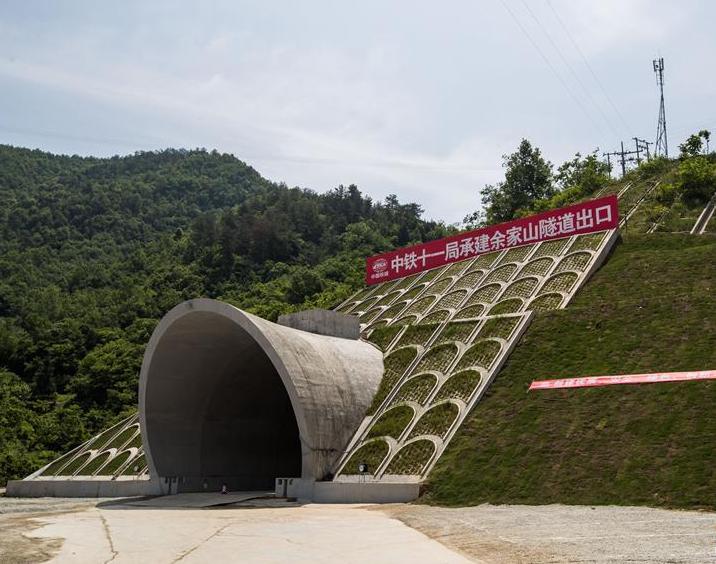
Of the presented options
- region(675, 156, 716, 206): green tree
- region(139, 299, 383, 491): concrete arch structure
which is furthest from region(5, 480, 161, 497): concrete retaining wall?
region(675, 156, 716, 206): green tree

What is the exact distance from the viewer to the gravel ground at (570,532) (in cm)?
1122

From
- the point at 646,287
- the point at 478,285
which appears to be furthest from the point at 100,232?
the point at 646,287

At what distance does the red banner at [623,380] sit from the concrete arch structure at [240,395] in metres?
6.43

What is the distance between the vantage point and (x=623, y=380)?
889 inches

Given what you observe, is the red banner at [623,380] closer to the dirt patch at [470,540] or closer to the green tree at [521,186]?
the dirt patch at [470,540]

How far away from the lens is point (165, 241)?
301 feet

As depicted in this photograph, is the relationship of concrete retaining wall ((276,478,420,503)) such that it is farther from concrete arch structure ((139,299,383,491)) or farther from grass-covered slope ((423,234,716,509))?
grass-covered slope ((423,234,716,509))

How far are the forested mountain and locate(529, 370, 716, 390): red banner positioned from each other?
28.0 m

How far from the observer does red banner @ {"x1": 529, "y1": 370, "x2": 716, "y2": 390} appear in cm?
2134

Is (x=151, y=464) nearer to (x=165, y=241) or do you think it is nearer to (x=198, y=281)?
(x=198, y=281)

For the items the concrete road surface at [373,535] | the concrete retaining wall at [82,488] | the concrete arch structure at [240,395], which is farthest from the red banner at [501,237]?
the concrete road surface at [373,535]

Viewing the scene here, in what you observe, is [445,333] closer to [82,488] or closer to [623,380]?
[623,380]

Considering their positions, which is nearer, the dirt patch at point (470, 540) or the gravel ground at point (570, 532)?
the gravel ground at point (570, 532)

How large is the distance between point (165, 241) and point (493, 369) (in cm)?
7136
